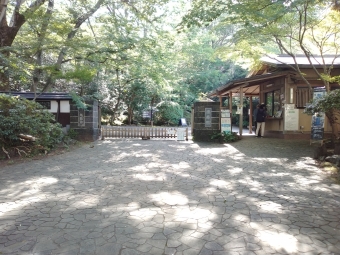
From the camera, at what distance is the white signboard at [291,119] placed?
12.0 m

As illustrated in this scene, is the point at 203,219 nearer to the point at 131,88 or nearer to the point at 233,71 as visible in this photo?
the point at 131,88

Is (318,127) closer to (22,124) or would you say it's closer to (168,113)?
(22,124)

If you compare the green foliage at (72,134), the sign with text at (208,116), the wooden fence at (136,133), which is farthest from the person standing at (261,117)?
the green foliage at (72,134)

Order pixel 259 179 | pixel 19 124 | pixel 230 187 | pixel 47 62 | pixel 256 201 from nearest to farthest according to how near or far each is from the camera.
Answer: pixel 256 201, pixel 230 187, pixel 259 179, pixel 19 124, pixel 47 62

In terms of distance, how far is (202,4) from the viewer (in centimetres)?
825

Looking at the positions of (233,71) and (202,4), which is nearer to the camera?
(202,4)

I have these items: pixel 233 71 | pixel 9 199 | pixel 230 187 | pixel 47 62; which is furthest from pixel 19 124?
pixel 233 71

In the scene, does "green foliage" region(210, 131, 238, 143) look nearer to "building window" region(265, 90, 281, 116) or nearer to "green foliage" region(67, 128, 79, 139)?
"building window" region(265, 90, 281, 116)

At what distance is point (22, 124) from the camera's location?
821cm

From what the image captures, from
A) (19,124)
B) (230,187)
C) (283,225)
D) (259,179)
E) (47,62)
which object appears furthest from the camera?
(47,62)

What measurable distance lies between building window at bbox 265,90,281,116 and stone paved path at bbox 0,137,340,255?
660 centimetres

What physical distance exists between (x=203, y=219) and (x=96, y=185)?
8.54 feet

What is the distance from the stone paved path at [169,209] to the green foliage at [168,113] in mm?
17865

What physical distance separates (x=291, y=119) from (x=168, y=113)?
14579mm
